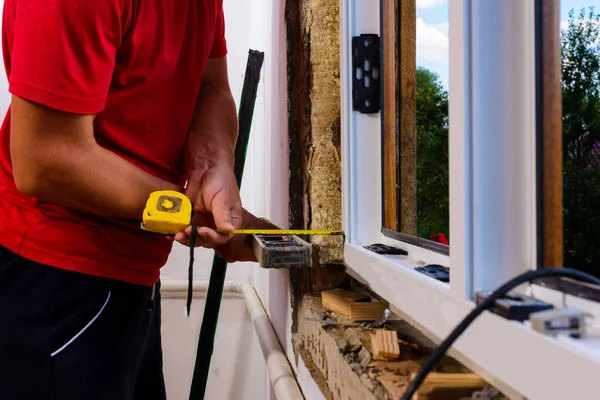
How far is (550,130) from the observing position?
0.48 m

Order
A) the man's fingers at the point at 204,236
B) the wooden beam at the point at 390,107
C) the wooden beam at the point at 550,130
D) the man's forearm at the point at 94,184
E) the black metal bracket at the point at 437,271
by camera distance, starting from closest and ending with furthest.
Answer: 1. the wooden beam at the point at 550,130
2. the black metal bracket at the point at 437,271
3. the man's forearm at the point at 94,184
4. the man's fingers at the point at 204,236
5. the wooden beam at the point at 390,107

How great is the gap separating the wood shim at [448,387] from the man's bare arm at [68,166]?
491 millimetres

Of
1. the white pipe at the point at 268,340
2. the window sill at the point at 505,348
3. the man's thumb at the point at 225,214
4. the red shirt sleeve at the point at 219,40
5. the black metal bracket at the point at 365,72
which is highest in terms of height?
the red shirt sleeve at the point at 219,40

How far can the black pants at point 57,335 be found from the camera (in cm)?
79

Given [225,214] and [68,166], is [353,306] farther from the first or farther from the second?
[68,166]

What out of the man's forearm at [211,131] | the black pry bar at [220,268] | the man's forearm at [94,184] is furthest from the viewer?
the black pry bar at [220,268]

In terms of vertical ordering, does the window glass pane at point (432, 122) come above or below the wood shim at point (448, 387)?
above

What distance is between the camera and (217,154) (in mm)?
1065

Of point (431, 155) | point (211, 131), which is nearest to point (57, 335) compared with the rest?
point (211, 131)

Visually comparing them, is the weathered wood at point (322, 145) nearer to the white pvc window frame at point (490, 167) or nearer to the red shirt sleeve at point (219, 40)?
the red shirt sleeve at point (219, 40)

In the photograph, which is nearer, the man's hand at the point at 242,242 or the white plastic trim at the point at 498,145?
the white plastic trim at the point at 498,145

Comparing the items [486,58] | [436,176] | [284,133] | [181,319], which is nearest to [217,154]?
[284,133]

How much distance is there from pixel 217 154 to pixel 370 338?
491mm

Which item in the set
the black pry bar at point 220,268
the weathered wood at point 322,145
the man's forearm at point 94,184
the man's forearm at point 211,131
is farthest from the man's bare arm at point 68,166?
the black pry bar at point 220,268
